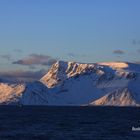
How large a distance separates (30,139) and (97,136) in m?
18.1

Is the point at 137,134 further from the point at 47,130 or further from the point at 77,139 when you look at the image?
the point at 47,130

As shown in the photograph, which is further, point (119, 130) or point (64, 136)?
point (119, 130)

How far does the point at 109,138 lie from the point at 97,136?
7.83m

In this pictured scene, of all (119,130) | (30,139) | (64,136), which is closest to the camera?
(30,139)

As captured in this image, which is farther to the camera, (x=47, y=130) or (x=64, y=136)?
(x=47, y=130)

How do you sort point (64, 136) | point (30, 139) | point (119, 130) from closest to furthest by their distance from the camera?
point (30, 139) < point (64, 136) < point (119, 130)

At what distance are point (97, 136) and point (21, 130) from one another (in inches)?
976

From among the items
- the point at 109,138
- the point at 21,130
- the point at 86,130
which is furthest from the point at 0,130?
the point at 109,138

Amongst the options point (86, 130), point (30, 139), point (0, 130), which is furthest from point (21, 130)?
point (30, 139)

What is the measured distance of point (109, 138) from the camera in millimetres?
136000

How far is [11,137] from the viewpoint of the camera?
137500 millimetres

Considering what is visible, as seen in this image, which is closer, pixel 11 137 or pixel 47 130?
pixel 11 137

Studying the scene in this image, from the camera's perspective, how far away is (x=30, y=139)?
5221 inches

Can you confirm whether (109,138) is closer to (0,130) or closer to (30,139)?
(30,139)
